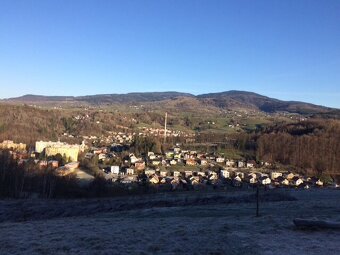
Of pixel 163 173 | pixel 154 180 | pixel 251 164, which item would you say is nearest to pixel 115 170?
pixel 163 173

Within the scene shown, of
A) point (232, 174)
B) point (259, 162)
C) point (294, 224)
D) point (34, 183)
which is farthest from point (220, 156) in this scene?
point (294, 224)

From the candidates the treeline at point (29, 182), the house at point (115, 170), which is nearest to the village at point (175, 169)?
the house at point (115, 170)

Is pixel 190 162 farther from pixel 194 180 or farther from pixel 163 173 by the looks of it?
pixel 194 180

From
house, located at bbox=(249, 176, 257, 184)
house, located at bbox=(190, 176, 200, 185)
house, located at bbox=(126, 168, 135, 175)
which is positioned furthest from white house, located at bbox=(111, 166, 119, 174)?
house, located at bbox=(249, 176, 257, 184)

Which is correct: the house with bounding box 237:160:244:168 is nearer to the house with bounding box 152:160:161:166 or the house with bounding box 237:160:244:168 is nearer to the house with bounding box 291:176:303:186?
the house with bounding box 152:160:161:166

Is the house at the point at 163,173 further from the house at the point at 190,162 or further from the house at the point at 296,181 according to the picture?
the house at the point at 296,181

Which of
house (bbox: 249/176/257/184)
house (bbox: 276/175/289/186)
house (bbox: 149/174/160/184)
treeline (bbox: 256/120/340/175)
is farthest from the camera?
treeline (bbox: 256/120/340/175)
